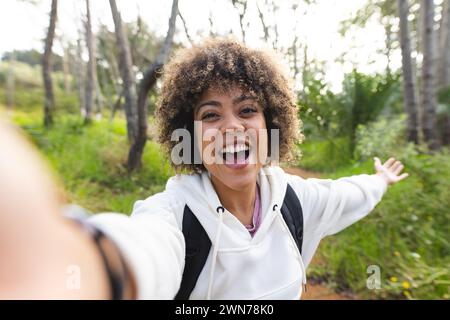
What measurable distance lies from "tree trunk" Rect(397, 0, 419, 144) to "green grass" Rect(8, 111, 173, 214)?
11.2 feet

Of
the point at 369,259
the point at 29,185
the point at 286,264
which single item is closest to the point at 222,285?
the point at 286,264

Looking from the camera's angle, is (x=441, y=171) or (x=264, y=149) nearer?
Result: (x=264, y=149)

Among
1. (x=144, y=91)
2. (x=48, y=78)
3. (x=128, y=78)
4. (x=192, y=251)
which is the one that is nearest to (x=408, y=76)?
(x=144, y=91)

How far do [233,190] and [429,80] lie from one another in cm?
372

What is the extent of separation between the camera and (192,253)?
0.95 meters

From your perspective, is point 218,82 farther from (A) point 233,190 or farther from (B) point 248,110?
(A) point 233,190

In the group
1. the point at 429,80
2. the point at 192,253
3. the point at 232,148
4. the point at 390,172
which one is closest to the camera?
the point at 192,253

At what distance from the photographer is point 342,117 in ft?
16.3

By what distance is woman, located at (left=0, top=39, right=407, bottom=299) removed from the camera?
0.97m

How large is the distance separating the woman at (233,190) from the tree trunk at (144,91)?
7.18 feet

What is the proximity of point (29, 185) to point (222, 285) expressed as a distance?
78cm

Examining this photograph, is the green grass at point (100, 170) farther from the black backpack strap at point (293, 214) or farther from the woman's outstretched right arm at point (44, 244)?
the woman's outstretched right arm at point (44, 244)

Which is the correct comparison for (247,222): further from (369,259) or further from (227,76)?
(369,259)

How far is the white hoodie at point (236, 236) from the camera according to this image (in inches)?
30.2
